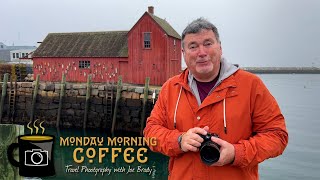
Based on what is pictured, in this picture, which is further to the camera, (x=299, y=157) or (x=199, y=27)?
(x=299, y=157)

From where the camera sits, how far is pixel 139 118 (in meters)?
18.5

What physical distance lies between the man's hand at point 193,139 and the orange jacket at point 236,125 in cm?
12

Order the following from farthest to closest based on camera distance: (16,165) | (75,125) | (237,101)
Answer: (75,125) → (16,165) → (237,101)

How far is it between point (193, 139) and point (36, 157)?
1738 mm

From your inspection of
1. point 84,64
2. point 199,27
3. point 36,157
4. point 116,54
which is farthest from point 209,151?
point 84,64

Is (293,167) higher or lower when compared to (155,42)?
lower

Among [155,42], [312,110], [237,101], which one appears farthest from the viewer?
[312,110]

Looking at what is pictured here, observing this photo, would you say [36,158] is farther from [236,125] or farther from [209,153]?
[236,125]

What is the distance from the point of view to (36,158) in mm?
3123

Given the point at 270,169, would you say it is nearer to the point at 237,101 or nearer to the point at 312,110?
the point at 237,101

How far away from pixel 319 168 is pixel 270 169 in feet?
8.24

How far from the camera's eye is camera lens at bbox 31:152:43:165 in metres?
3.11

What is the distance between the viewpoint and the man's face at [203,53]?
2.42 metres

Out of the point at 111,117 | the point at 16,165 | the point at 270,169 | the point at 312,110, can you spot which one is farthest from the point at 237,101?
the point at 312,110
